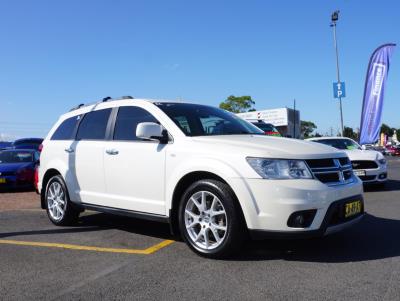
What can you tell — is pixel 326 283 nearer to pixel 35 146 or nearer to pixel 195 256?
pixel 195 256

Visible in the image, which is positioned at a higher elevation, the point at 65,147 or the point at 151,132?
the point at 151,132

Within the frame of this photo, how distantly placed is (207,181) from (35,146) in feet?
51.8

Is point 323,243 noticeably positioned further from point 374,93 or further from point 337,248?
point 374,93

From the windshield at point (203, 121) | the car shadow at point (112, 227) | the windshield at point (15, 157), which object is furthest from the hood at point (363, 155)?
the windshield at point (15, 157)

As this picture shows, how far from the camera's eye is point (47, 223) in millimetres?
6656

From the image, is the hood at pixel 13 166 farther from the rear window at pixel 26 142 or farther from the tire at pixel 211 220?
the tire at pixel 211 220

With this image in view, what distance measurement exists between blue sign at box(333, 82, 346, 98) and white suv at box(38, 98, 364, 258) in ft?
75.9

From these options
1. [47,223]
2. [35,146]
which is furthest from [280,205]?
[35,146]

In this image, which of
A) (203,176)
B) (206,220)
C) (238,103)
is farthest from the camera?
(238,103)

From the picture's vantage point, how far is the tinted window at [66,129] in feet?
21.2

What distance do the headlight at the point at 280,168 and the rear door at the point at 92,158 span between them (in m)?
2.37

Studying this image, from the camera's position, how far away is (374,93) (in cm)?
2250

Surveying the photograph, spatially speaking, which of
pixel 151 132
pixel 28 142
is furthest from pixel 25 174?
pixel 151 132

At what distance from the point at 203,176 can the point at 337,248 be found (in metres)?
1.65
